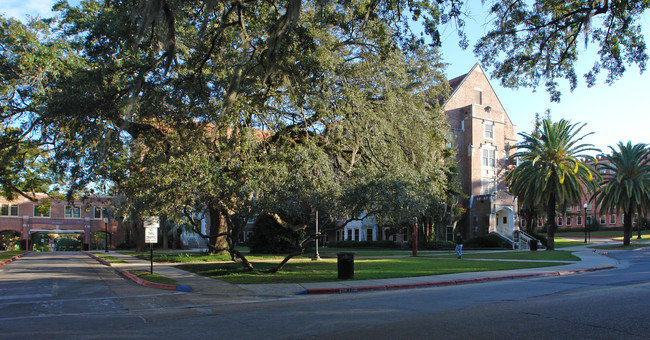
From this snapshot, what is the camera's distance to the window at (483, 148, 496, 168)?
1878 inches

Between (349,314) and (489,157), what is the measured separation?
4321 centimetres

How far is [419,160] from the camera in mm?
21391

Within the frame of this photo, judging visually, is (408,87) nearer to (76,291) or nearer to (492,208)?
(76,291)

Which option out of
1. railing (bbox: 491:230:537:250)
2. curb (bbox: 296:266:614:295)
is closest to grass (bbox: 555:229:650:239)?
railing (bbox: 491:230:537:250)

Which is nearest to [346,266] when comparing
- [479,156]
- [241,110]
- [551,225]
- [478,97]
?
[241,110]

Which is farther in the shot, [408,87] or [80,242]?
[80,242]

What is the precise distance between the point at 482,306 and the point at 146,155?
15.3 meters

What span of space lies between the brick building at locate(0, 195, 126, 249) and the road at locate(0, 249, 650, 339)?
50549 millimetres

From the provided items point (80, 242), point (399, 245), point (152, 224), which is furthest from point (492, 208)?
point (80, 242)

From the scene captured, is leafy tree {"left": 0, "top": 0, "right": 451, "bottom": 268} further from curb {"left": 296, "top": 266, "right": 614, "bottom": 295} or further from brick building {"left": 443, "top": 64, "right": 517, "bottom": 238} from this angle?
brick building {"left": 443, "top": 64, "right": 517, "bottom": 238}

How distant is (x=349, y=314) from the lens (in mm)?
8703

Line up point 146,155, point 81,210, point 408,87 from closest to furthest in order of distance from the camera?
point 146,155
point 408,87
point 81,210

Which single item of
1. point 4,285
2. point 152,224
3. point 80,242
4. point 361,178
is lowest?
point 80,242

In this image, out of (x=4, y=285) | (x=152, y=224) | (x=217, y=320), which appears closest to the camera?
(x=217, y=320)
